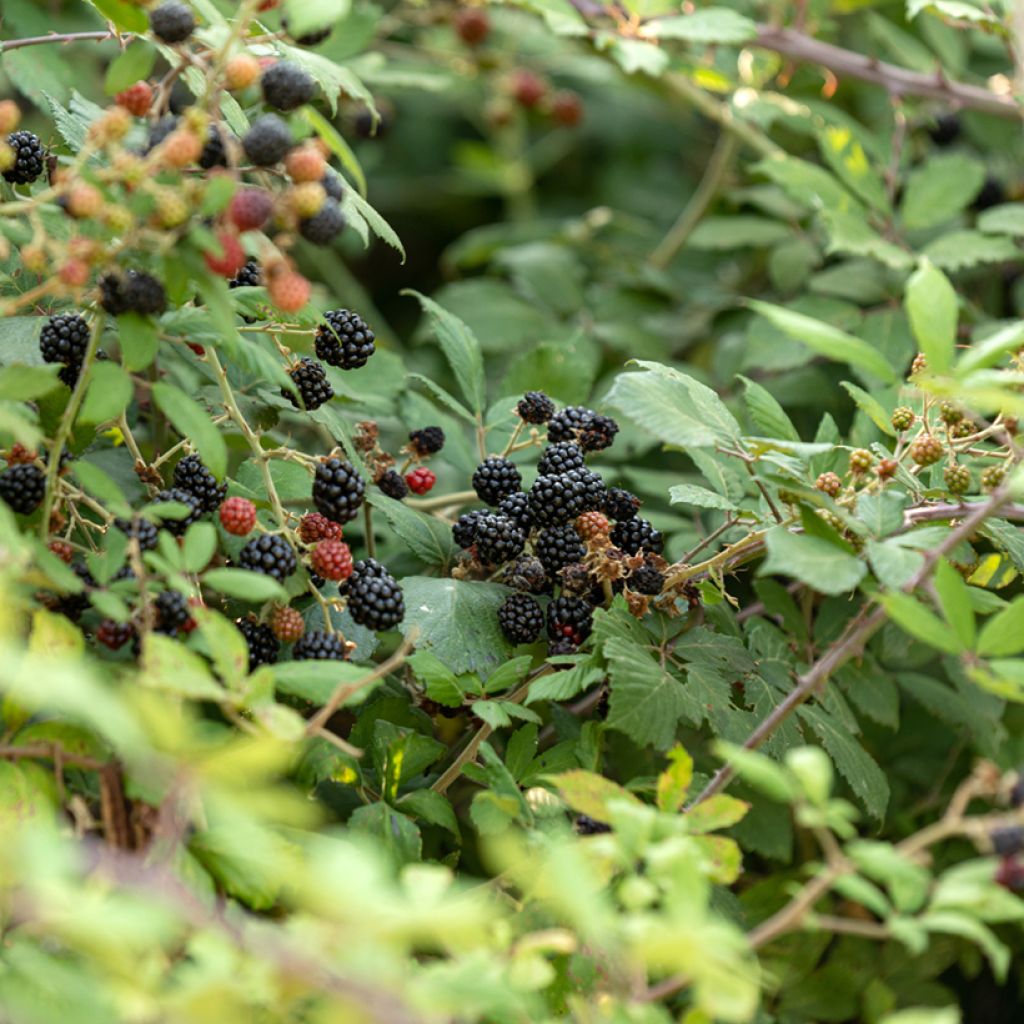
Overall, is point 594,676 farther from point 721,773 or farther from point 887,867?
point 887,867

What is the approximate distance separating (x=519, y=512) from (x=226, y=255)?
0.45m

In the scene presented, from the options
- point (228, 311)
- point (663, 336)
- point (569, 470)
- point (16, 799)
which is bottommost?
point (663, 336)

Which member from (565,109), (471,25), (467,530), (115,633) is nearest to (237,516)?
(115,633)

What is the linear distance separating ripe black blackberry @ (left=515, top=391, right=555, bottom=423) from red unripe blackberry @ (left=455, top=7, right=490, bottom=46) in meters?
1.50

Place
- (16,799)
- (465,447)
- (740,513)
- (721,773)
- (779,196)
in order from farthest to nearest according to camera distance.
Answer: (779,196) < (465,447) < (740,513) < (721,773) < (16,799)

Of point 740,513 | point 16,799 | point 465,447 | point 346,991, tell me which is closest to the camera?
point 346,991

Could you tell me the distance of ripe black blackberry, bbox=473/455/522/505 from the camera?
131 cm

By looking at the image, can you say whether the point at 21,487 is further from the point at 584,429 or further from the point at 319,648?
the point at 584,429

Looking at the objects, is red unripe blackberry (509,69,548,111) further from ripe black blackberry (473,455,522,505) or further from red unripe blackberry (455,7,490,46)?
ripe black blackberry (473,455,522,505)

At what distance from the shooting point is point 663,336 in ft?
7.45

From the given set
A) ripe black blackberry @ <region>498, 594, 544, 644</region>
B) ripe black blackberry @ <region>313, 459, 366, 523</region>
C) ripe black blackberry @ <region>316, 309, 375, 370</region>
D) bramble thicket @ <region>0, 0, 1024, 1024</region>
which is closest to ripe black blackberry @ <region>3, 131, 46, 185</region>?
bramble thicket @ <region>0, 0, 1024, 1024</region>

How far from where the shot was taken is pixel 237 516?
109cm

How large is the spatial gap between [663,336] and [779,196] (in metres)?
0.33

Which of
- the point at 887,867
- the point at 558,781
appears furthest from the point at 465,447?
the point at 887,867
